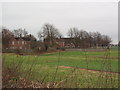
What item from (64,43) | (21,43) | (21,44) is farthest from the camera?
(21,43)

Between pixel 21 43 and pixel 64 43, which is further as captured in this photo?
pixel 21 43

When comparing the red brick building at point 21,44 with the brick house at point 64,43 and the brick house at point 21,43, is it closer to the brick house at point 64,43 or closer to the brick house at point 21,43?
the brick house at point 21,43

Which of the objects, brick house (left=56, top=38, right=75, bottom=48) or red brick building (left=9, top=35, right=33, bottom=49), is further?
red brick building (left=9, top=35, right=33, bottom=49)

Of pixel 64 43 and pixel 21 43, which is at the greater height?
pixel 21 43

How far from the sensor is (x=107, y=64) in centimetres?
445

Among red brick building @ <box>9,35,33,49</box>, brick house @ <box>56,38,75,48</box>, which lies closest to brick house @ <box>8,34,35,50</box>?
red brick building @ <box>9,35,33,49</box>

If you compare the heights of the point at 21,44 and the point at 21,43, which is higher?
the point at 21,43

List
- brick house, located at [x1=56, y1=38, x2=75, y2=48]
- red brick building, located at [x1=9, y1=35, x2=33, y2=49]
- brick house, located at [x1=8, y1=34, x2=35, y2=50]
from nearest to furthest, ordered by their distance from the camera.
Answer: brick house, located at [x1=56, y1=38, x2=75, y2=48] < brick house, located at [x1=8, y1=34, x2=35, y2=50] < red brick building, located at [x1=9, y1=35, x2=33, y2=49]

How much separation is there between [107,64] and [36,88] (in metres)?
2.04

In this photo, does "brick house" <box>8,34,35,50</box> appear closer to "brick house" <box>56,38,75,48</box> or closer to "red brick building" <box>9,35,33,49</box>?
"red brick building" <box>9,35,33,49</box>

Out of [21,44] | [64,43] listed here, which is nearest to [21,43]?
[21,44]

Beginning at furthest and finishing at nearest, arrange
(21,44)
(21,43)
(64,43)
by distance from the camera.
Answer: (21,43) < (21,44) < (64,43)

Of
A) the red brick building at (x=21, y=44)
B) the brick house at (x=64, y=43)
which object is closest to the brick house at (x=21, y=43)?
the red brick building at (x=21, y=44)

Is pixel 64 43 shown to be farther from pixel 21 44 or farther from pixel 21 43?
pixel 21 43
